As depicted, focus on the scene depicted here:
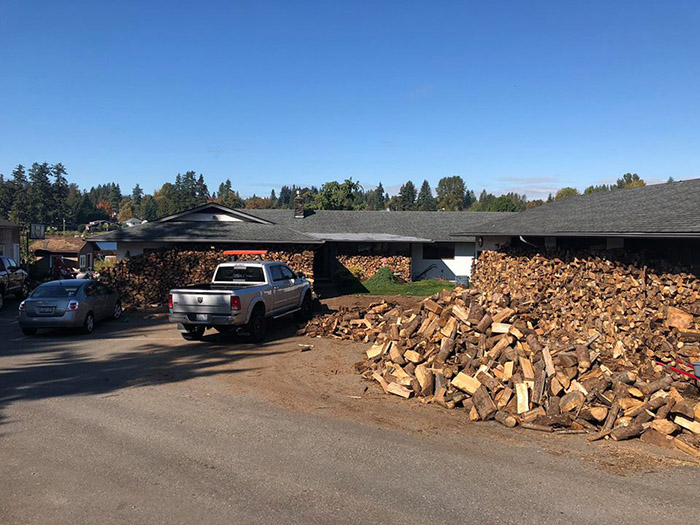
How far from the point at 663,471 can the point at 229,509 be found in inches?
188

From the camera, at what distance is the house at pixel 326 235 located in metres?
22.2

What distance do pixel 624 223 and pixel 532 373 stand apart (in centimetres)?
516

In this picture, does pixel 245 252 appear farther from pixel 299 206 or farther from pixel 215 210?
pixel 299 206

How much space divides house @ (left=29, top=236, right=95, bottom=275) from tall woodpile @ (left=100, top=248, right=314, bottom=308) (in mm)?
24294

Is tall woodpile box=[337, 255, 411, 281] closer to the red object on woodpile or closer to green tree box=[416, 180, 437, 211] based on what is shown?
the red object on woodpile

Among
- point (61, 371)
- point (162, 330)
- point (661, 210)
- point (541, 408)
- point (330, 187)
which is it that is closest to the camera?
point (541, 408)

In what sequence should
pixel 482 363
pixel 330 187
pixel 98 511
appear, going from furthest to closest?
pixel 330 187 → pixel 482 363 → pixel 98 511

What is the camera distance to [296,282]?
53.2ft

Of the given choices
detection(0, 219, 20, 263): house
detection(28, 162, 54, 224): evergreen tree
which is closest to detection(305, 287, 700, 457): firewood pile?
detection(0, 219, 20, 263): house

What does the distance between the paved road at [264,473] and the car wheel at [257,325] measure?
427 centimetres

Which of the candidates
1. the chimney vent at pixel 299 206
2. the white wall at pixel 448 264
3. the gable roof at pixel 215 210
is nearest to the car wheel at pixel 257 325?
the gable roof at pixel 215 210

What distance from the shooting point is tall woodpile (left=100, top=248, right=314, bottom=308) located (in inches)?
821

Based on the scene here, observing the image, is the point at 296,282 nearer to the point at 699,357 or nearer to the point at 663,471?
the point at 699,357

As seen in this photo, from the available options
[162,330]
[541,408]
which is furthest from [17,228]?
[541,408]
